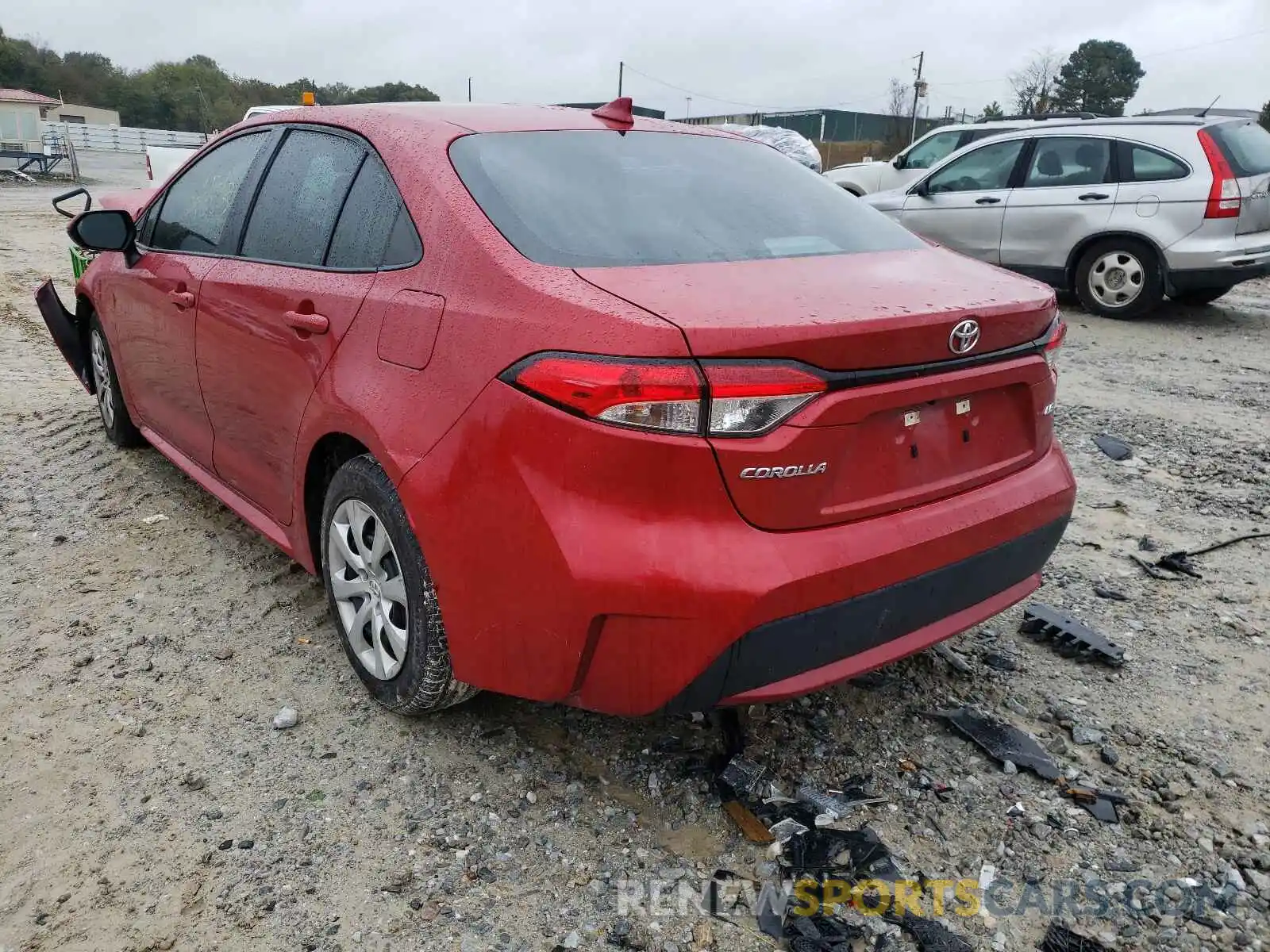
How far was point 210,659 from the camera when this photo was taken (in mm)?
3082

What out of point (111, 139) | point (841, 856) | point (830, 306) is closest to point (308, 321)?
point (830, 306)

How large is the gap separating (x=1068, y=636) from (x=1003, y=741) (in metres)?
0.70

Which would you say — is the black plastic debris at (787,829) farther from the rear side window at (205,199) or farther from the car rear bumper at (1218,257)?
the car rear bumper at (1218,257)

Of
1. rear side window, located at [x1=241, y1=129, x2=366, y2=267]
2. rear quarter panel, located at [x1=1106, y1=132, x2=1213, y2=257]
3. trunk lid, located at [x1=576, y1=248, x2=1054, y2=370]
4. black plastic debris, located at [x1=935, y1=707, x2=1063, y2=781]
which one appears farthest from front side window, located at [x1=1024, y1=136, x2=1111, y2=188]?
rear side window, located at [x1=241, y1=129, x2=366, y2=267]

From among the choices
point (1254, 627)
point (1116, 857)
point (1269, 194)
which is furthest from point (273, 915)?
point (1269, 194)

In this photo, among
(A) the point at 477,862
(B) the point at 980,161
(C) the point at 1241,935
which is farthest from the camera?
(B) the point at 980,161

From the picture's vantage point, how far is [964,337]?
2.20m

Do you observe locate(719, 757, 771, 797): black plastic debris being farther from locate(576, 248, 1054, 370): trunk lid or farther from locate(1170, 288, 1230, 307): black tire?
locate(1170, 288, 1230, 307): black tire

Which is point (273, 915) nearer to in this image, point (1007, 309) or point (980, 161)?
point (1007, 309)

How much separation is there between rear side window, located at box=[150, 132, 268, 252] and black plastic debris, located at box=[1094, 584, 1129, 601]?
3500mm

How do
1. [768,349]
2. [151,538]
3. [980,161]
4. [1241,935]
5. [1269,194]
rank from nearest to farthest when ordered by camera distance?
[768,349]
[1241,935]
[151,538]
[1269,194]
[980,161]

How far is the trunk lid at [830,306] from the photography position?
1.96 meters

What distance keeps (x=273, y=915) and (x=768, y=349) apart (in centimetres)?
163

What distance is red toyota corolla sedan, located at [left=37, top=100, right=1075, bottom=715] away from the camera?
1960 millimetres
